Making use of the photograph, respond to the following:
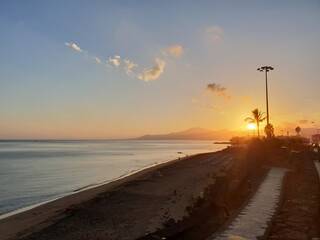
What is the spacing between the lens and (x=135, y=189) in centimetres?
2659

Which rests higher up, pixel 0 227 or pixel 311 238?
pixel 311 238

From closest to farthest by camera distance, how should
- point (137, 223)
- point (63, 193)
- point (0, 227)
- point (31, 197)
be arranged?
1. point (137, 223)
2. point (0, 227)
3. point (31, 197)
4. point (63, 193)

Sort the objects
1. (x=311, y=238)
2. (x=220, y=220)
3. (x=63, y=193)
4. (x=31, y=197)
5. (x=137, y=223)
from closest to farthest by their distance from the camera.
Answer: (x=311, y=238)
(x=220, y=220)
(x=137, y=223)
(x=31, y=197)
(x=63, y=193)

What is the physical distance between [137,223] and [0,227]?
8.32 metres

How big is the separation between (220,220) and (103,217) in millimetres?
7435

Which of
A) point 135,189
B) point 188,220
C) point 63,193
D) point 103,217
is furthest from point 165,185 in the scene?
point 188,220

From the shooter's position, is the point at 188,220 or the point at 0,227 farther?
the point at 0,227

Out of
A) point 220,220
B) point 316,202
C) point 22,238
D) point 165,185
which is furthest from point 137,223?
point 165,185

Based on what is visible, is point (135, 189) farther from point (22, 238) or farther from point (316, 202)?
point (316, 202)

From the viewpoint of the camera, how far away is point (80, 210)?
19016mm

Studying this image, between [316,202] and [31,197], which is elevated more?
[316,202]

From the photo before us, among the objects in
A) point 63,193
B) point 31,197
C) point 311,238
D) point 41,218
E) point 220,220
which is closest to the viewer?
point 311,238

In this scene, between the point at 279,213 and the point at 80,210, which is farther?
the point at 80,210

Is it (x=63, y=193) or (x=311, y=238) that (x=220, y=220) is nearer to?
(x=311, y=238)
